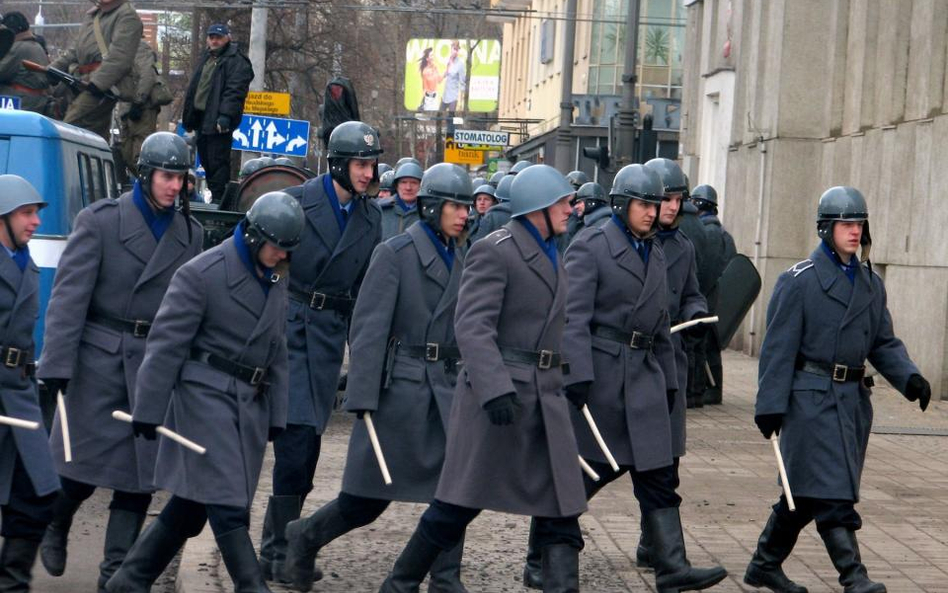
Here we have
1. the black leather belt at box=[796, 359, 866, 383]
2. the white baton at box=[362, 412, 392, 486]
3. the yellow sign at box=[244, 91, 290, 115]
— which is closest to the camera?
the white baton at box=[362, 412, 392, 486]

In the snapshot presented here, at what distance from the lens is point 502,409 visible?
6.80 metres

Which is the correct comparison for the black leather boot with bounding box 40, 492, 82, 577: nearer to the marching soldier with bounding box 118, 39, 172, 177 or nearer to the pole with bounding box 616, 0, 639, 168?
the marching soldier with bounding box 118, 39, 172, 177

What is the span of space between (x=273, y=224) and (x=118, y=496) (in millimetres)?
1655

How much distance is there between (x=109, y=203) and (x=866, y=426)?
3.54m

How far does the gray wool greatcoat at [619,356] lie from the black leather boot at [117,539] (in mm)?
1991

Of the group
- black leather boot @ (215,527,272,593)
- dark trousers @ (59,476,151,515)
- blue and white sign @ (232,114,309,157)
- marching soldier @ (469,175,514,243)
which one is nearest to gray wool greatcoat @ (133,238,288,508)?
black leather boot @ (215,527,272,593)

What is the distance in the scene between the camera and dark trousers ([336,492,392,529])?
308 inches

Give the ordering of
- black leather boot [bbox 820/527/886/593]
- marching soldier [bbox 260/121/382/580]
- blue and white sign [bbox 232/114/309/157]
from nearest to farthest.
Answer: black leather boot [bbox 820/527/886/593] < marching soldier [bbox 260/121/382/580] < blue and white sign [bbox 232/114/309/157]

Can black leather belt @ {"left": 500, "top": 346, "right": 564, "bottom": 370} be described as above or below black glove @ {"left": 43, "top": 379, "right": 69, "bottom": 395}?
above

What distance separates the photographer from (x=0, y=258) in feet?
23.5

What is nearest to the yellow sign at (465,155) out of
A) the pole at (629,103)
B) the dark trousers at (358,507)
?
the pole at (629,103)

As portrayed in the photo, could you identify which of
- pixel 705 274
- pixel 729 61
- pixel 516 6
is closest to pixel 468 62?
pixel 516 6

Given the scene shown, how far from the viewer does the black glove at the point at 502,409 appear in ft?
22.3

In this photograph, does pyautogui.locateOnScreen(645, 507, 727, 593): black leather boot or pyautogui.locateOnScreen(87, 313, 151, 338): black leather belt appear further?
pyautogui.locateOnScreen(87, 313, 151, 338): black leather belt
